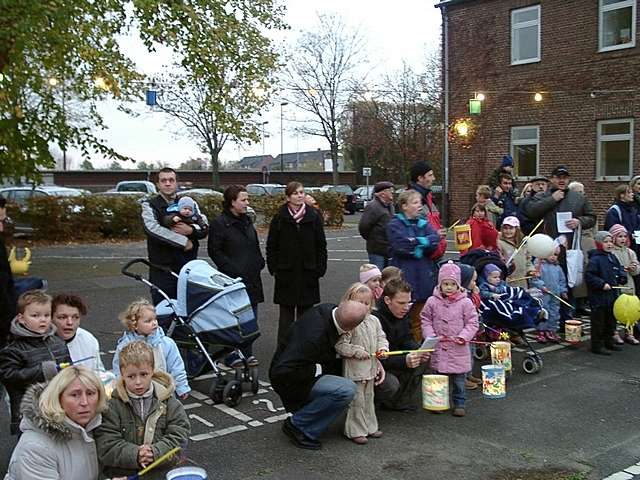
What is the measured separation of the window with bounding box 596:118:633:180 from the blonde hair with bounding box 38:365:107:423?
2047cm

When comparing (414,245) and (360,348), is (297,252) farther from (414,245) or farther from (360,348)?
(360,348)

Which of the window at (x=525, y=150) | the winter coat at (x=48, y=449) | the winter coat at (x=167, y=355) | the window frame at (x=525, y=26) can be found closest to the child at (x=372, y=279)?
the winter coat at (x=167, y=355)

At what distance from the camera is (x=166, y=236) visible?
6.65 m

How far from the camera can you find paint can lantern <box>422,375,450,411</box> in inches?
227

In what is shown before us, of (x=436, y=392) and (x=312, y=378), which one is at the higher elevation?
(x=312, y=378)

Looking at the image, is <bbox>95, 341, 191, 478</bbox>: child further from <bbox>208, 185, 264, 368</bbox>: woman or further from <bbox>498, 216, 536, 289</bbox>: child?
<bbox>498, 216, 536, 289</bbox>: child

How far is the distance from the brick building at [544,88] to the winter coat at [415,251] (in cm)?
1608

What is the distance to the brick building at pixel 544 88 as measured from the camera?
21.1m

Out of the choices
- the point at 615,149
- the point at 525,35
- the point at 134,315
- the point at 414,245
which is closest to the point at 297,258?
the point at 414,245

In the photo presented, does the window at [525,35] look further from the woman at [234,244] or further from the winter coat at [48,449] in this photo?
the winter coat at [48,449]

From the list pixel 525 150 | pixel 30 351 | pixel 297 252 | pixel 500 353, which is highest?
pixel 525 150

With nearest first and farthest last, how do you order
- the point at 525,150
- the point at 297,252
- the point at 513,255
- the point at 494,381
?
1. the point at 494,381
2. the point at 297,252
3. the point at 513,255
4. the point at 525,150

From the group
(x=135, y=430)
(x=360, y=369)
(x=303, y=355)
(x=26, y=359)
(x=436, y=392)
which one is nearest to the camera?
(x=135, y=430)

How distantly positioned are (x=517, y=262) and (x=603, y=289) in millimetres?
1018
